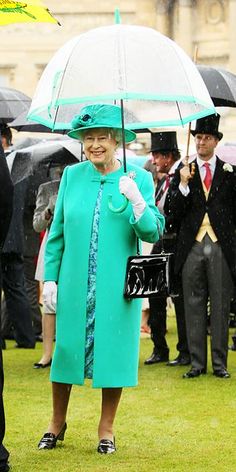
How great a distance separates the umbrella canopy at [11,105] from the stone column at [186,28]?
156 feet

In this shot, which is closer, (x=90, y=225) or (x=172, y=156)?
(x=90, y=225)

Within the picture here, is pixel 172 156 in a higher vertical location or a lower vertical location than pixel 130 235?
higher

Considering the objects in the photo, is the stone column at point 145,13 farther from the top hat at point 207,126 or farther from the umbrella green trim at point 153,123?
the umbrella green trim at point 153,123

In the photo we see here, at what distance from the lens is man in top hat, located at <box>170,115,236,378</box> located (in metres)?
10.5

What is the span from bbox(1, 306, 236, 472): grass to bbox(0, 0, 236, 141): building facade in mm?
43520

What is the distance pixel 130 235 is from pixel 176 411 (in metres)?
2.07

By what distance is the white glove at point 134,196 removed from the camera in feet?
23.2

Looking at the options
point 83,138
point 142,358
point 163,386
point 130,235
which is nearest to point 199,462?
point 130,235

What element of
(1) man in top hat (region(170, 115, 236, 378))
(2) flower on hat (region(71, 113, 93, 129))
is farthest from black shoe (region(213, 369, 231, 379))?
(2) flower on hat (region(71, 113, 93, 129))

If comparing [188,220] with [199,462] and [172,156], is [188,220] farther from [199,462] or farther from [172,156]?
[199,462]

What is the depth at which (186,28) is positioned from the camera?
61125mm

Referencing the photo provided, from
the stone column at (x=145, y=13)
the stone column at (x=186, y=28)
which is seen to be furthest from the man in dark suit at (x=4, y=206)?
the stone column at (x=145, y=13)

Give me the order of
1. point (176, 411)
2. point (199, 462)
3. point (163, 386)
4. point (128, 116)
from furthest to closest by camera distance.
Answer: point (163, 386), point (176, 411), point (128, 116), point (199, 462)

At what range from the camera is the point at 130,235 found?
287 inches
